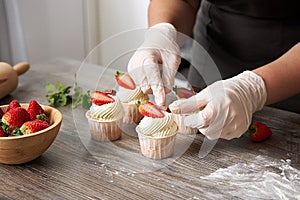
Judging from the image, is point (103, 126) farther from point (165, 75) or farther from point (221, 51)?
point (221, 51)

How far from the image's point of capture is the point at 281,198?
3.68 feet

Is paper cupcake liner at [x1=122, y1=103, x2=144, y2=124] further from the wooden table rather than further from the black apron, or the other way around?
the black apron

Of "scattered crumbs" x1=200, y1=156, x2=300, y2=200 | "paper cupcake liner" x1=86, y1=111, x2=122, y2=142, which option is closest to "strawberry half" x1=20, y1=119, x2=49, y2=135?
"paper cupcake liner" x1=86, y1=111, x2=122, y2=142

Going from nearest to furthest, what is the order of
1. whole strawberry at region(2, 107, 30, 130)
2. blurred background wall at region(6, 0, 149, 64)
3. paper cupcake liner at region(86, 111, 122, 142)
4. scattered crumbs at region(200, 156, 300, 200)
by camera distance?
scattered crumbs at region(200, 156, 300, 200) < whole strawberry at region(2, 107, 30, 130) < paper cupcake liner at region(86, 111, 122, 142) < blurred background wall at region(6, 0, 149, 64)

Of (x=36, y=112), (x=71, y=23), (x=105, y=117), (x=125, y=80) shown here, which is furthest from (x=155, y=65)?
(x=71, y=23)

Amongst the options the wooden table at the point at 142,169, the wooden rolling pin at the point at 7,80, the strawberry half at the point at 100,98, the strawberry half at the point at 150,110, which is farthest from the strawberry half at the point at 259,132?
the wooden rolling pin at the point at 7,80

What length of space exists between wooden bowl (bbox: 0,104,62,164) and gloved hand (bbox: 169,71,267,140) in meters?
0.31

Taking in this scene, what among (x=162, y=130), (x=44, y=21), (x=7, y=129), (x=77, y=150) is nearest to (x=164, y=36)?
(x=162, y=130)

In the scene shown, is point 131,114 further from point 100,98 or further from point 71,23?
point 71,23

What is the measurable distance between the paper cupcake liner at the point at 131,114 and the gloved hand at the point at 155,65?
58mm

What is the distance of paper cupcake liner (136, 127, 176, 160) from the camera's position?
127cm

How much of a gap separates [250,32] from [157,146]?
25.7 inches

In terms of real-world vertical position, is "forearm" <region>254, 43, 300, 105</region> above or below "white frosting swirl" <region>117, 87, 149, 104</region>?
above

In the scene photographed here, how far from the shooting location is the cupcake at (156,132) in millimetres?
1275
